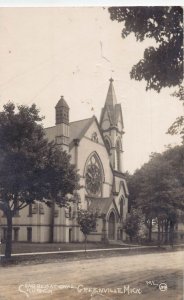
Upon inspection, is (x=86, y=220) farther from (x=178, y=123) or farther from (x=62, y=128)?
(x=178, y=123)

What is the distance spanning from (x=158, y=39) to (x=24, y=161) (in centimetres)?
1087

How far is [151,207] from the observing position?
2897 centimetres

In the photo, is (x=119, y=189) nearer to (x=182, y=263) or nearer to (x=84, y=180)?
(x=84, y=180)

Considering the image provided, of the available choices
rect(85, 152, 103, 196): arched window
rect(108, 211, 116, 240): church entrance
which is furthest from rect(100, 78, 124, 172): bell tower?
rect(108, 211, 116, 240): church entrance

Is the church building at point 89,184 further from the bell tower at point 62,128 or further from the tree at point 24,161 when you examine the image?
the tree at point 24,161

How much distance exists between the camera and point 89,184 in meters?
35.6

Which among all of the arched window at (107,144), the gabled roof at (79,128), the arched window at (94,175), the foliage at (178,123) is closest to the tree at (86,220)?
the gabled roof at (79,128)

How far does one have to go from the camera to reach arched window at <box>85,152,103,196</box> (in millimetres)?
35344

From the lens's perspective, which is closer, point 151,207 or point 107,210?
point 151,207

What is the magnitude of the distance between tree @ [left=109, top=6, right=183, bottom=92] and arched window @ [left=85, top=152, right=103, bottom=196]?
26633 mm

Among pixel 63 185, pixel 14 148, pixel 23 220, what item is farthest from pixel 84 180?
pixel 14 148

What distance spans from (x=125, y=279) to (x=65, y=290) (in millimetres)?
2400

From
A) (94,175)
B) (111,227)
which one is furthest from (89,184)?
(111,227)

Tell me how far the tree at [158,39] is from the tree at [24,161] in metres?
9.73
